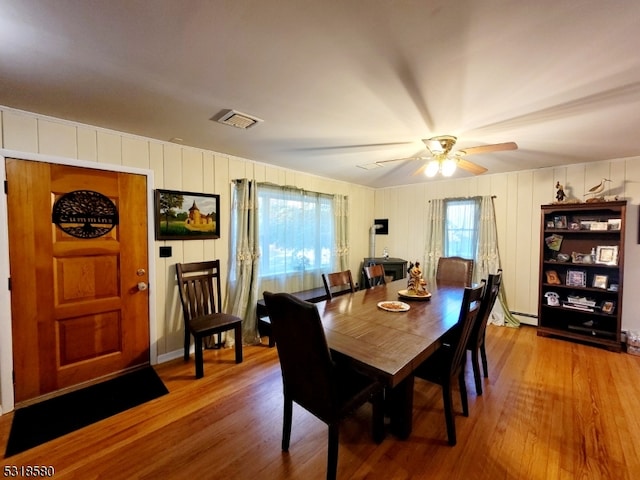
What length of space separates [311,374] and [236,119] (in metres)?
1.91

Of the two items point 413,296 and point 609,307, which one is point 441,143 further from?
point 609,307

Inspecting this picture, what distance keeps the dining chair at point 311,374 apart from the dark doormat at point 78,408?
1.41 metres

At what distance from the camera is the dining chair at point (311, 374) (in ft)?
4.59

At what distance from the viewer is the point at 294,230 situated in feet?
13.1

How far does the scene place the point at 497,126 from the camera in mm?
2275

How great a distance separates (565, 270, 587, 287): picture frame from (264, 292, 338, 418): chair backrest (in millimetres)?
3729

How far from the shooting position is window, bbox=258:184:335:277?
367 centimetres

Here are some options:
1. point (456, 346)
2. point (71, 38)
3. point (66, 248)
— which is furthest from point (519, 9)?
point (66, 248)

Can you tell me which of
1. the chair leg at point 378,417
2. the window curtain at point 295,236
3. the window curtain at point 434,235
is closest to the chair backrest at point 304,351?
the chair leg at point 378,417

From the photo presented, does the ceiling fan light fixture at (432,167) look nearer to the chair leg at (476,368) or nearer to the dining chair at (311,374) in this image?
the chair leg at (476,368)

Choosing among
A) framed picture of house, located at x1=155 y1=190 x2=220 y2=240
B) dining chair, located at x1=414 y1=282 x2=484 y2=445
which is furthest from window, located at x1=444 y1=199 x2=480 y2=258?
framed picture of house, located at x1=155 y1=190 x2=220 y2=240

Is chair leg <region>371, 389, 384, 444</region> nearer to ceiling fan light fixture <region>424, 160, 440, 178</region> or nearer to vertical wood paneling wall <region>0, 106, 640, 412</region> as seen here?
ceiling fan light fixture <region>424, 160, 440, 178</region>

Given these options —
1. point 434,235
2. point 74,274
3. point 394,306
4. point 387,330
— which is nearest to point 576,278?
point 434,235

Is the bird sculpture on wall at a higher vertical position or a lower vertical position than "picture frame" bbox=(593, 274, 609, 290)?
higher
